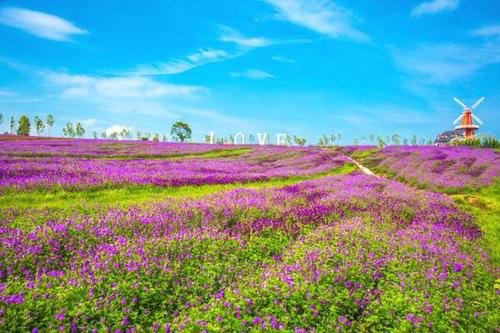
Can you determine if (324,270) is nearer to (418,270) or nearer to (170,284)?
(418,270)

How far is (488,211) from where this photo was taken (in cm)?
1261

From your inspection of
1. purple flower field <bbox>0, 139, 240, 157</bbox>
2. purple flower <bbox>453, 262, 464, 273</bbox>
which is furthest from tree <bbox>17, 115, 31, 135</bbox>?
purple flower <bbox>453, 262, 464, 273</bbox>

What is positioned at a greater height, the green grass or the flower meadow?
the flower meadow

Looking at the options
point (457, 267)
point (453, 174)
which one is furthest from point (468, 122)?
point (457, 267)

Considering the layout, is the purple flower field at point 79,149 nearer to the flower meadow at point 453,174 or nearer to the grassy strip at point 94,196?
the grassy strip at point 94,196

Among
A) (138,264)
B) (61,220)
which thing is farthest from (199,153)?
(138,264)

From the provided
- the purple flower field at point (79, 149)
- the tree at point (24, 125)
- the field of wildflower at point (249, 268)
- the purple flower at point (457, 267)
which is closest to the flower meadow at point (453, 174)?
the field of wildflower at point (249, 268)

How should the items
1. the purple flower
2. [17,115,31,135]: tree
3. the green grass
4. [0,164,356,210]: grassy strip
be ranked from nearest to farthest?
1. the purple flower
2. the green grass
3. [0,164,356,210]: grassy strip
4. [17,115,31,135]: tree

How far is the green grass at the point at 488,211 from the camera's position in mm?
8614

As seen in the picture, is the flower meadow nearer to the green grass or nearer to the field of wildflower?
the green grass

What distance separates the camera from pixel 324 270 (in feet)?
18.5

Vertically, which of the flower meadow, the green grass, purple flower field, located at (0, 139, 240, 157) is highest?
purple flower field, located at (0, 139, 240, 157)

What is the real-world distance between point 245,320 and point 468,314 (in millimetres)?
3576

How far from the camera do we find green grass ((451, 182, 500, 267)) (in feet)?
28.3
